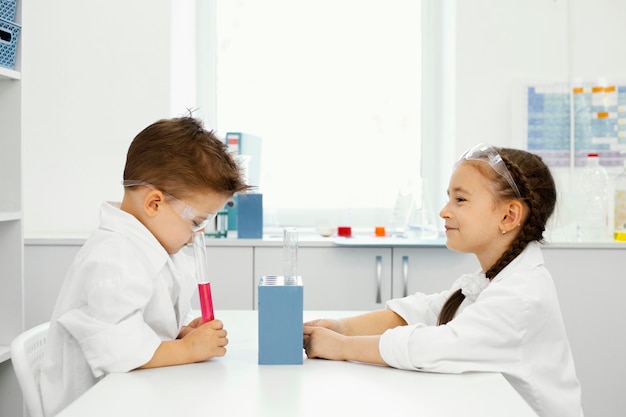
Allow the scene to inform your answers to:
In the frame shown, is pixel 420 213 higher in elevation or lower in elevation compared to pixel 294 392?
higher

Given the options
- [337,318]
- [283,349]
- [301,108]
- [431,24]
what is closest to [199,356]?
[283,349]

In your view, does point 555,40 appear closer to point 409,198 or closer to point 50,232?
point 409,198

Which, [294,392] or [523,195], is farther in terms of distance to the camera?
[523,195]

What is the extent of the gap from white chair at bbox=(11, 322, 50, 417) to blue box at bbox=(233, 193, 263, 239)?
4.32 ft

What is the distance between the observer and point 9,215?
1.93 metres

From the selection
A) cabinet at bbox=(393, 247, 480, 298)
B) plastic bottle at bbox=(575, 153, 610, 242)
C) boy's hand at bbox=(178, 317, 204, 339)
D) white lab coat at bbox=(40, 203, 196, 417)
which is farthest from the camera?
plastic bottle at bbox=(575, 153, 610, 242)

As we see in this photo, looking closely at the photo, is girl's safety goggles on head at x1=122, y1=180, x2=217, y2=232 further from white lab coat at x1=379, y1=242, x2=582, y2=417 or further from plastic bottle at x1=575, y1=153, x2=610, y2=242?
plastic bottle at x1=575, y1=153, x2=610, y2=242

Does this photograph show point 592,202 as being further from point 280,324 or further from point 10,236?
point 10,236

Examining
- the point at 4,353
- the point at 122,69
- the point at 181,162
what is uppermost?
the point at 122,69

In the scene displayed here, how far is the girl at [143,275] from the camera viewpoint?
107 centimetres

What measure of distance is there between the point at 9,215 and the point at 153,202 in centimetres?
92

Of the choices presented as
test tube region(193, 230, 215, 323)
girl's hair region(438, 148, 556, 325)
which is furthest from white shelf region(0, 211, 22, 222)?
girl's hair region(438, 148, 556, 325)

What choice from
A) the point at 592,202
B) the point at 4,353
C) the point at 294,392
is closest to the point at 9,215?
the point at 4,353

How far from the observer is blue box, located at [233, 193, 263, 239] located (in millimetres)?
2582
